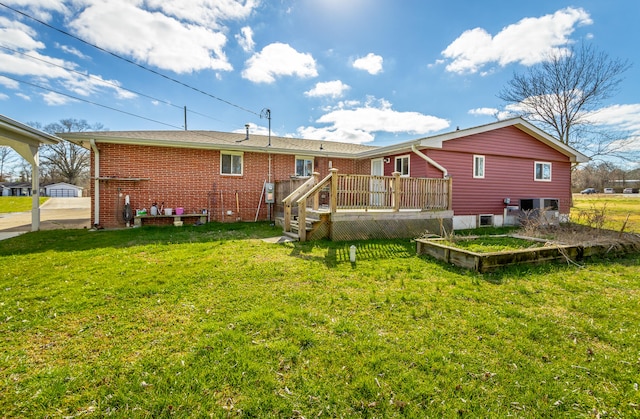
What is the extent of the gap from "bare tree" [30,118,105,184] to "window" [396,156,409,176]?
1788 inches

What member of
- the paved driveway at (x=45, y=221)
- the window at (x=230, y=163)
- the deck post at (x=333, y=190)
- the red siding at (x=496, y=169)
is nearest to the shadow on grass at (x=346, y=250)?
the deck post at (x=333, y=190)

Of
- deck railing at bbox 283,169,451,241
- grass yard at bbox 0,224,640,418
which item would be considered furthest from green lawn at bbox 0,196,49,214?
deck railing at bbox 283,169,451,241

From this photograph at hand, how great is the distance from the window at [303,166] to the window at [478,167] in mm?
6725

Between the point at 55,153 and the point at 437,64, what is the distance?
54105 millimetres

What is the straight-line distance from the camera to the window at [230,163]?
1133cm

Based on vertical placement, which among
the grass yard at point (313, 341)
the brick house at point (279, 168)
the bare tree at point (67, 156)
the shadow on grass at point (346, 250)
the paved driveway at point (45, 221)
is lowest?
the grass yard at point (313, 341)

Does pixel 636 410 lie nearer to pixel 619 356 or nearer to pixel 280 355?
pixel 619 356

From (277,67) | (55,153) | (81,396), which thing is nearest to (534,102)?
(277,67)

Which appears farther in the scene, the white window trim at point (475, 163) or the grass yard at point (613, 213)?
the white window trim at point (475, 163)

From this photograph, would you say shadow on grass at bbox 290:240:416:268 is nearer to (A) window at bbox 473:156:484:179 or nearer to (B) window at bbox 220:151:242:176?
(A) window at bbox 473:156:484:179

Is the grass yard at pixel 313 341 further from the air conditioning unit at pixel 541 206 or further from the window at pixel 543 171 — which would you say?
the window at pixel 543 171

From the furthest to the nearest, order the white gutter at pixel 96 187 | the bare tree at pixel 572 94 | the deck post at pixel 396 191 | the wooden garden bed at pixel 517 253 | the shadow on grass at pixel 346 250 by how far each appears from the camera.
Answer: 1. the bare tree at pixel 572 94
2. the white gutter at pixel 96 187
3. the deck post at pixel 396 191
4. the shadow on grass at pixel 346 250
5. the wooden garden bed at pixel 517 253

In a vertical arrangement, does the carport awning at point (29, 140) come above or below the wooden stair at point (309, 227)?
above

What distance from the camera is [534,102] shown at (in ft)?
71.7
